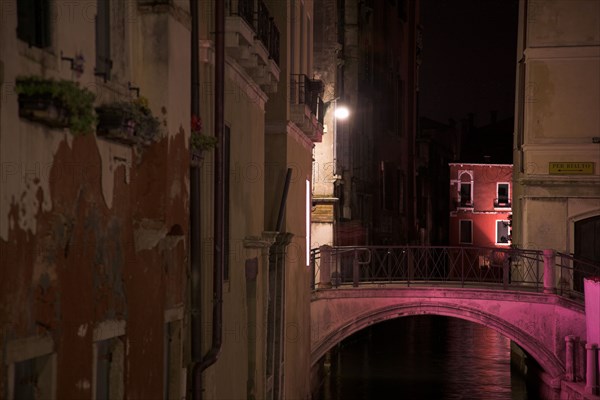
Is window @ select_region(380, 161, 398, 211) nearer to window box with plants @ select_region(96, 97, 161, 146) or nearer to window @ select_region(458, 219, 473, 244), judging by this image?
window @ select_region(458, 219, 473, 244)

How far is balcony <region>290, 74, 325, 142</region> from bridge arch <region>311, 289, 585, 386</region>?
621 centimetres

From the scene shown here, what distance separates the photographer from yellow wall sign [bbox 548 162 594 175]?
28.0m

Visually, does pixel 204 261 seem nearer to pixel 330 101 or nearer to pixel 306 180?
pixel 306 180

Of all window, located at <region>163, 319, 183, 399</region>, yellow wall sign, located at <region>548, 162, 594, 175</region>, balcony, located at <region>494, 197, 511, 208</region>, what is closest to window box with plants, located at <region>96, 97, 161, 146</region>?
window, located at <region>163, 319, 183, 399</region>

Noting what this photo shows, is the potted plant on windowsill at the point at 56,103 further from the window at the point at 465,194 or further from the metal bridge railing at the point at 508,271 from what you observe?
the window at the point at 465,194

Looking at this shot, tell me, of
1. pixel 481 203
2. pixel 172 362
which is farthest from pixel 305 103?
pixel 481 203

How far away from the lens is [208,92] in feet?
36.5

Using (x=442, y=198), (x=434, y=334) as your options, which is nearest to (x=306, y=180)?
(x=434, y=334)

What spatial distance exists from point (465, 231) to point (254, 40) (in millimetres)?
48073

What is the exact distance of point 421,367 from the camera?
32219 millimetres

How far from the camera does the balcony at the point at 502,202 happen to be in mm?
58031

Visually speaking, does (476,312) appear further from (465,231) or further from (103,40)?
(465,231)

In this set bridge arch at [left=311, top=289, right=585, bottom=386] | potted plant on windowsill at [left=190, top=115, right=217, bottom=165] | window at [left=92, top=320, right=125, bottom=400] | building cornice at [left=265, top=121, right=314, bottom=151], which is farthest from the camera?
bridge arch at [left=311, top=289, right=585, bottom=386]

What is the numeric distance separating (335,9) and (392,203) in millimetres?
14398
